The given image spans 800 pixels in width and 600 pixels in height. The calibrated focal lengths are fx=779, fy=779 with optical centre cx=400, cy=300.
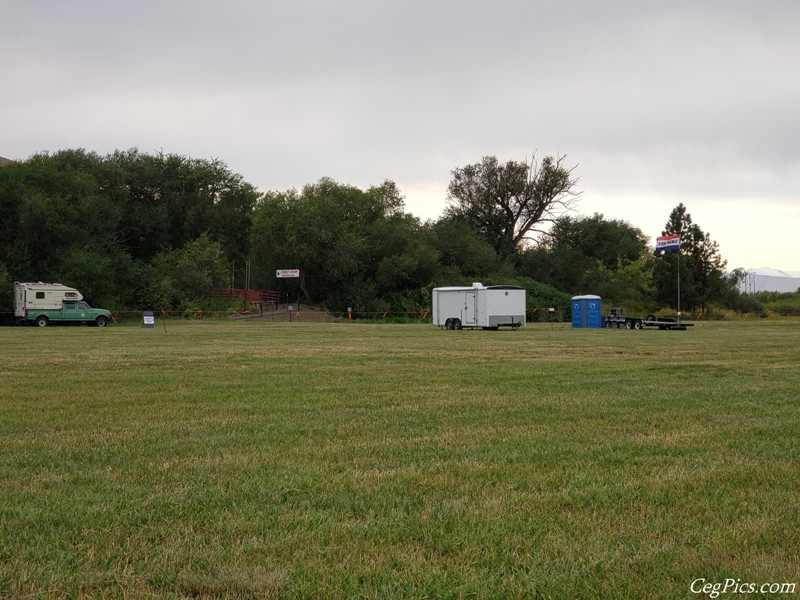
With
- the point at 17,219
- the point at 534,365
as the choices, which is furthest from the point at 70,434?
the point at 17,219

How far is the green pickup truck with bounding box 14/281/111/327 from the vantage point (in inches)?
1962

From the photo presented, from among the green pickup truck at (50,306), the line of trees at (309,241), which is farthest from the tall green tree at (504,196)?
the green pickup truck at (50,306)

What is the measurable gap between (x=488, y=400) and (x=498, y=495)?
18.1 feet

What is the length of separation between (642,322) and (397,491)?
140 ft

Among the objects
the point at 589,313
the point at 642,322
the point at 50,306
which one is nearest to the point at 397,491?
the point at 642,322

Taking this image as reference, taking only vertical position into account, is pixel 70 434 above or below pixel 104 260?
below

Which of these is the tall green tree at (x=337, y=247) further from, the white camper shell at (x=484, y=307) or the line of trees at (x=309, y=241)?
the white camper shell at (x=484, y=307)

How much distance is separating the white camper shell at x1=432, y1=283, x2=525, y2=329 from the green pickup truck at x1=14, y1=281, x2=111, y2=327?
23467mm

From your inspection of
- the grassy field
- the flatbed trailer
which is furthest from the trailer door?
the grassy field

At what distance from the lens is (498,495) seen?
219 inches

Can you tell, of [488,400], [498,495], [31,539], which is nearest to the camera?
[31,539]

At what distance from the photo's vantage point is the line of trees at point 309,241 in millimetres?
58581

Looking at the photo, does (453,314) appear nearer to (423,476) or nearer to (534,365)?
(534,365)

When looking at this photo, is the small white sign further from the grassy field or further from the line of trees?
the grassy field
